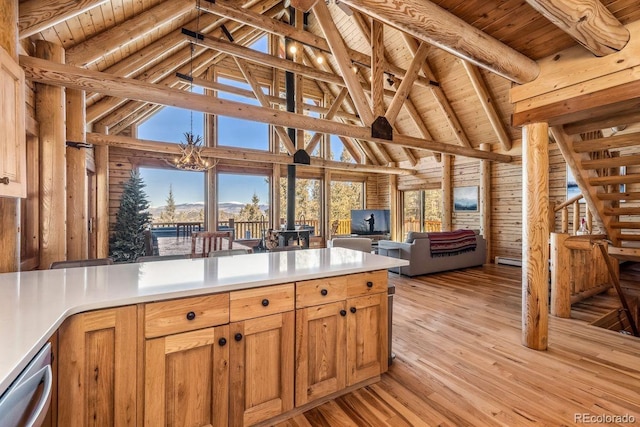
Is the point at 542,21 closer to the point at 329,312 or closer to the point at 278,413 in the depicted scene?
the point at 329,312

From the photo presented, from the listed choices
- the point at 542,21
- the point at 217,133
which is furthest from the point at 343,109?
the point at 542,21

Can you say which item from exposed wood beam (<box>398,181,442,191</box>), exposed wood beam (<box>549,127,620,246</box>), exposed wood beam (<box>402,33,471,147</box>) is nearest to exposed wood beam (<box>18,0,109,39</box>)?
exposed wood beam (<box>549,127,620,246</box>)

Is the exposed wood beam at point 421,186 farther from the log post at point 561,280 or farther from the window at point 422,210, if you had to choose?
the log post at point 561,280

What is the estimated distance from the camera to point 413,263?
537cm

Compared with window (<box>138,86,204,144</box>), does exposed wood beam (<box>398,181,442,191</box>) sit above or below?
below

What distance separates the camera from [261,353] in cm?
168

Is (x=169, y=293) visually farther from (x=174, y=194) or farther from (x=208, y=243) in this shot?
(x=174, y=194)

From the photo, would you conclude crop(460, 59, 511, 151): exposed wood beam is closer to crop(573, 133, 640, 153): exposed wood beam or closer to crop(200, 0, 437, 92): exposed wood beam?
crop(200, 0, 437, 92): exposed wood beam

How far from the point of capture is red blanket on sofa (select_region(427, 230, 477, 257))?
5613 millimetres

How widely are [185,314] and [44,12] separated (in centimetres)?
270

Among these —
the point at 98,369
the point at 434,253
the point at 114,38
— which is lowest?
the point at 434,253

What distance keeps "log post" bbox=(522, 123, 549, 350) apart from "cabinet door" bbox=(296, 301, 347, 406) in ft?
6.27

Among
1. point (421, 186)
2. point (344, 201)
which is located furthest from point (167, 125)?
point (421, 186)

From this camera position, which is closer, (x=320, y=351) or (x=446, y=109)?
(x=320, y=351)
